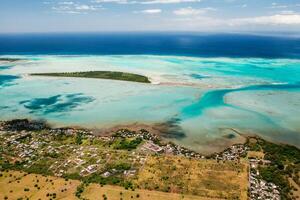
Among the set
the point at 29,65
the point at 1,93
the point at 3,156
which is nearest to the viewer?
the point at 3,156

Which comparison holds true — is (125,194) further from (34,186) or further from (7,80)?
(7,80)

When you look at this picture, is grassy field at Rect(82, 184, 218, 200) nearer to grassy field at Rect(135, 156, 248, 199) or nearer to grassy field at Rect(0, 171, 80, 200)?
grassy field at Rect(135, 156, 248, 199)

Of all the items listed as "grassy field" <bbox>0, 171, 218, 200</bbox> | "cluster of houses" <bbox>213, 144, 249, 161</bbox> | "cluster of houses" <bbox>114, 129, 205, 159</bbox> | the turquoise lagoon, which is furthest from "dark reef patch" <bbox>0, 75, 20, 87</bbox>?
"cluster of houses" <bbox>213, 144, 249, 161</bbox>

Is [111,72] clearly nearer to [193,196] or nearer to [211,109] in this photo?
[211,109]

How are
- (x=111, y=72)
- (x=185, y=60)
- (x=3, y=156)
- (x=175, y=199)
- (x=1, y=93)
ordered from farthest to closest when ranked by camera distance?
(x=185, y=60)
(x=111, y=72)
(x=1, y=93)
(x=3, y=156)
(x=175, y=199)

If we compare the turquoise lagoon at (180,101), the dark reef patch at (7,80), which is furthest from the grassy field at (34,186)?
the dark reef patch at (7,80)

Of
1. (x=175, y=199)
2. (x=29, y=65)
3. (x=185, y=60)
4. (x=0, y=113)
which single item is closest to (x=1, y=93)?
(x=0, y=113)
